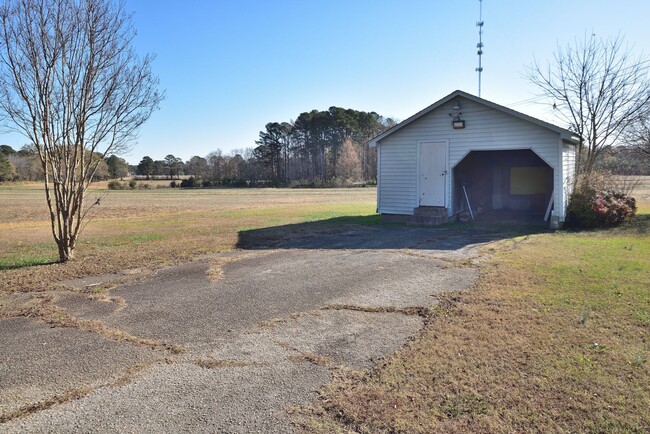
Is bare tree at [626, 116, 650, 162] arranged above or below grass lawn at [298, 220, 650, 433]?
above

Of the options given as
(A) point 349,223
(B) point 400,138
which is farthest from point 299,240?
(B) point 400,138

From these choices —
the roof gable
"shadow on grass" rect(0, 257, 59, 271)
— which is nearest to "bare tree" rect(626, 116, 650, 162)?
the roof gable

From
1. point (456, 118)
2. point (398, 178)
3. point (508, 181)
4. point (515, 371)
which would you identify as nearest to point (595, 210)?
point (456, 118)

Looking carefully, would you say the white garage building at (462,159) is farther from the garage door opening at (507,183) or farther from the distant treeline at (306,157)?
the distant treeline at (306,157)

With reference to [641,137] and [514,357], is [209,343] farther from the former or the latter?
[641,137]

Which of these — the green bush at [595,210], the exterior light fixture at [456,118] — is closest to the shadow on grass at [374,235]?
the green bush at [595,210]

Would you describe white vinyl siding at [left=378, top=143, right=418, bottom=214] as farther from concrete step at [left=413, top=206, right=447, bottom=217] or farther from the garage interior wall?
the garage interior wall

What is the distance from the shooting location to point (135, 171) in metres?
98.2

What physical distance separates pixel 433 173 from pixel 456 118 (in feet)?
6.52

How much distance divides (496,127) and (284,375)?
A: 12738mm

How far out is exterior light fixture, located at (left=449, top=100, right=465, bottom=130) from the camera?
1439cm

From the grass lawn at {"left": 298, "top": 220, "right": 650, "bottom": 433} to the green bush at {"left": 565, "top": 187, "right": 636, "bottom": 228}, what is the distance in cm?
786

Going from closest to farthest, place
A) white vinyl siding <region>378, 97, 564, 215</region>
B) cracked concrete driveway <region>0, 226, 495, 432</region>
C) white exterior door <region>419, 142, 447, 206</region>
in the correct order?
cracked concrete driveway <region>0, 226, 495, 432</region> < white vinyl siding <region>378, 97, 564, 215</region> < white exterior door <region>419, 142, 447, 206</region>

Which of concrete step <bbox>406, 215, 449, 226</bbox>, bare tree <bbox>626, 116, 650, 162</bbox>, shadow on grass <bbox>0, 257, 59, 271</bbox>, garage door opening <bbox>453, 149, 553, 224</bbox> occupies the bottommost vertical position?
shadow on grass <bbox>0, 257, 59, 271</bbox>
